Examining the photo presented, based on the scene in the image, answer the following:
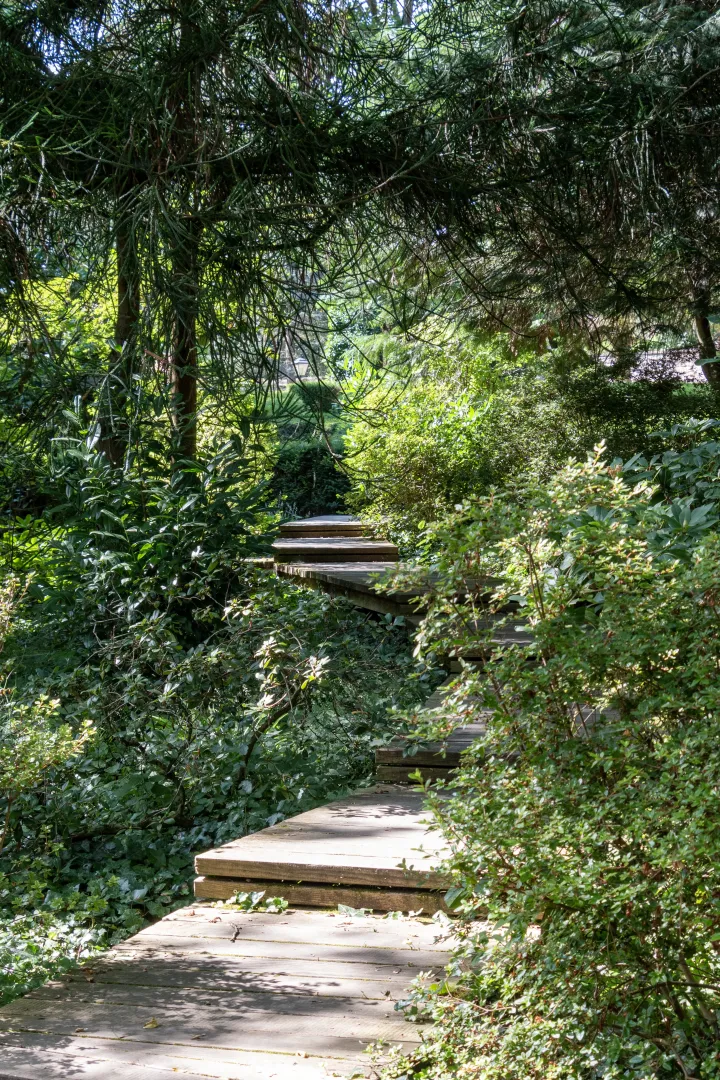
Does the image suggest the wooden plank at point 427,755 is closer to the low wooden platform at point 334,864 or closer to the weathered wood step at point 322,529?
the low wooden platform at point 334,864

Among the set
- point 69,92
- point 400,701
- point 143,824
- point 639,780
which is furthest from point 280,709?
point 69,92

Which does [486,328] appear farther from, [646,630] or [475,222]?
[646,630]

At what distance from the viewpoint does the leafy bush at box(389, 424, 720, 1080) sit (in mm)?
1566

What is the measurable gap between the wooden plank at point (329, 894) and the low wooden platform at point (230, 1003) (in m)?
0.06

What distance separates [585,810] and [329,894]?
4.08 ft

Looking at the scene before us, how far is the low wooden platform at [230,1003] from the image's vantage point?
6.16ft

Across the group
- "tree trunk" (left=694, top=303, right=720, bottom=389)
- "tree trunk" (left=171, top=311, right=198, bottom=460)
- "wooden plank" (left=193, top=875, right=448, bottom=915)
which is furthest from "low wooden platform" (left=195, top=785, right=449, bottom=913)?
"tree trunk" (left=694, top=303, right=720, bottom=389)

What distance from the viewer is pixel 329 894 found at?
8.79ft

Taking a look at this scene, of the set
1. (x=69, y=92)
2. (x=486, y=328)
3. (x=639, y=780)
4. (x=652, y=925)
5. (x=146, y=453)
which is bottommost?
(x=652, y=925)

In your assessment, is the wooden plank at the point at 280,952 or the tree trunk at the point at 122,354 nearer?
the wooden plank at the point at 280,952

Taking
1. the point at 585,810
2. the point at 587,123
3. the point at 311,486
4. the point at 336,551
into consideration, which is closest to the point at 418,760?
the point at 585,810

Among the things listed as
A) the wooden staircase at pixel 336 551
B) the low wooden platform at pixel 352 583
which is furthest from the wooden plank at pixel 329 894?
the wooden staircase at pixel 336 551

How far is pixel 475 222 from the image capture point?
18.4 feet

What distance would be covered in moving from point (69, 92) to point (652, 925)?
4.40 m
